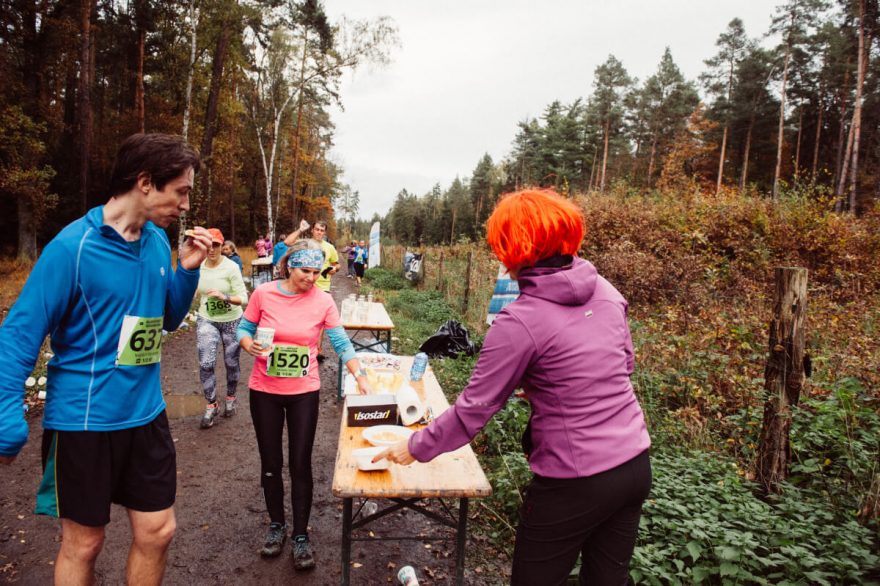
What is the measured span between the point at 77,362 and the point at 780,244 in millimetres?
13044

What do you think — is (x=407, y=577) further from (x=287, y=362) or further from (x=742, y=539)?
(x=742, y=539)

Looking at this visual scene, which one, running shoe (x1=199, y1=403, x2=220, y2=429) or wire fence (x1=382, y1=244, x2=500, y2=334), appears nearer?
running shoe (x1=199, y1=403, x2=220, y2=429)

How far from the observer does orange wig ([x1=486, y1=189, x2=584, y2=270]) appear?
1.54 metres

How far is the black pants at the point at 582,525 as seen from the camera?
1519mm

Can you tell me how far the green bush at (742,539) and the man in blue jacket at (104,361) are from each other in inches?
95.2

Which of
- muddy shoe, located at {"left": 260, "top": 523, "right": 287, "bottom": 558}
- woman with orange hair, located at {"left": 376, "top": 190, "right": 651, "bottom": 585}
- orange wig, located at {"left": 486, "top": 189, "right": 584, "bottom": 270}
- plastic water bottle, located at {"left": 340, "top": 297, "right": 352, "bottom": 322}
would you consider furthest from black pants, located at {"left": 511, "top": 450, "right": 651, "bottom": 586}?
plastic water bottle, located at {"left": 340, "top": 297, "right": 352, "bottom": 322}

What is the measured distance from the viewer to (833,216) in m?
10.6

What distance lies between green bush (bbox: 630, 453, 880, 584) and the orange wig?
1.89 m

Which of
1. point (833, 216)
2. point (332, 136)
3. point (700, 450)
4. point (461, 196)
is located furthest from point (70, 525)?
point (461, 196)

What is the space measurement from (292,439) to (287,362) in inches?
20.2

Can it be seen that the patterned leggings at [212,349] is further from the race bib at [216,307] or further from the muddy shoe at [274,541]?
the muddy shoe at [274,541]

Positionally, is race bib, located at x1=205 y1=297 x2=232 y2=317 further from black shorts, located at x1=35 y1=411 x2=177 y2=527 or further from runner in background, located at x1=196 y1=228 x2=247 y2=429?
black shorts, located at x1=35 y1=411 x2=177 y2=527

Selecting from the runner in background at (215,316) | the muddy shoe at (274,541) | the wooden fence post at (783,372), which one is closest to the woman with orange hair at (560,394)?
the muddy shoe at (274,541)

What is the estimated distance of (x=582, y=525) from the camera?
5.08 ft
